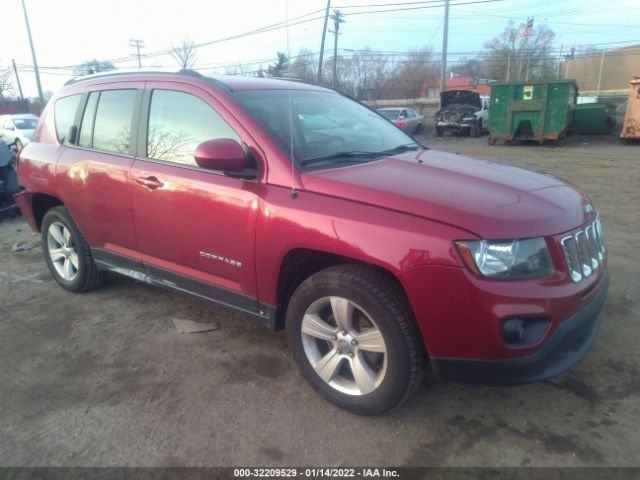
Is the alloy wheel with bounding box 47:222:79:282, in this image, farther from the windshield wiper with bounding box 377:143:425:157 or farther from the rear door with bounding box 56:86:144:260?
the windshield wiper with bounding box 377:143:425:157

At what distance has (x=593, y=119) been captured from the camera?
1812cm

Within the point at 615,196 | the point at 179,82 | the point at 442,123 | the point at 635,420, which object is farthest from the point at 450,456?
the point at 442,123

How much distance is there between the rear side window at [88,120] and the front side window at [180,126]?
0.77 meters

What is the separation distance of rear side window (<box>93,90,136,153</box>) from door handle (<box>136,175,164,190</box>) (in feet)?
1.17

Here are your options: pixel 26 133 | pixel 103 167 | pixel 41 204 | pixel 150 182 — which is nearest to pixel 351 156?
pixel 150 182

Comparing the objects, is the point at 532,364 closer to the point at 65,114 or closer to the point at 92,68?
the point at 65,114

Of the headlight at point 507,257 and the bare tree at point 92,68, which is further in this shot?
the bare tree at point 92,68

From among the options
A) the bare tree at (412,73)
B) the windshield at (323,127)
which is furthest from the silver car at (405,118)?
the bare tree at (412,73)

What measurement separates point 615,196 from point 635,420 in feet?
21.8

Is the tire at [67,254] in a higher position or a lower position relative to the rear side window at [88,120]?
lower

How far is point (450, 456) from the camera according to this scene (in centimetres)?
231

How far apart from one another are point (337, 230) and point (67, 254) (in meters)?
3.04

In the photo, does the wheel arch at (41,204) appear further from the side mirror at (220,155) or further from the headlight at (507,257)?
the headlight at (507,257)

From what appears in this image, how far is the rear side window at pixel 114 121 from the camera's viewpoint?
348 cm
